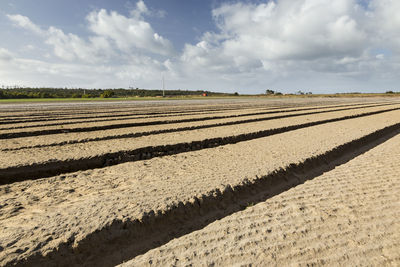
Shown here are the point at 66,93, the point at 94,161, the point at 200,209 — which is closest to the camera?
the point at 200,209

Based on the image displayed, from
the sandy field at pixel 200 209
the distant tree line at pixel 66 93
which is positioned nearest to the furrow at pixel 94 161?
the sandy field at pixel 200 209

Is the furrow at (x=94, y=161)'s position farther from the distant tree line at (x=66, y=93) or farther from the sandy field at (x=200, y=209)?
the distant tree line at (x=66, y=93)

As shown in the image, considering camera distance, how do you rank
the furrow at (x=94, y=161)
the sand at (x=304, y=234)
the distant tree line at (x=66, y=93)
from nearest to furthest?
the sand at (x=304, y=234) < the furrow at (x=94, y=161) < the distant tree line at (x=66, y=93)

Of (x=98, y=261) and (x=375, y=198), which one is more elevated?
(x=375, y=198)

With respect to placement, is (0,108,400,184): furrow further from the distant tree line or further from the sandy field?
the distant tree line

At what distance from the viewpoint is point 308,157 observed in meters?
4.73

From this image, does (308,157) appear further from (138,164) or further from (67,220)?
(67,220)

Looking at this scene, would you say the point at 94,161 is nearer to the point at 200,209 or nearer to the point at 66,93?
the point at 200,209

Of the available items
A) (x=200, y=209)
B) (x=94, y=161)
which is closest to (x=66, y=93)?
(x=94, y=161)

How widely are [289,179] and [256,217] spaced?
1.60 metres

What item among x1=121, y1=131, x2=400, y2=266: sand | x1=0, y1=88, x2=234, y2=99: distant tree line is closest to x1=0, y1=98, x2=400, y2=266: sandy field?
x1=121, y1=131, x2=400, y2=266: sand

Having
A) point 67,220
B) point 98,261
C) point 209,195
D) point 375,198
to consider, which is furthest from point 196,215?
point 375,198

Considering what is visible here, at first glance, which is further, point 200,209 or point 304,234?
point 200,209

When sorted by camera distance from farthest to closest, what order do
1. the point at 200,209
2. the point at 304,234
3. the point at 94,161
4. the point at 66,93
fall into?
the point at 66,93, the point at 94,161, the point at 200,209, the point at 304,234
